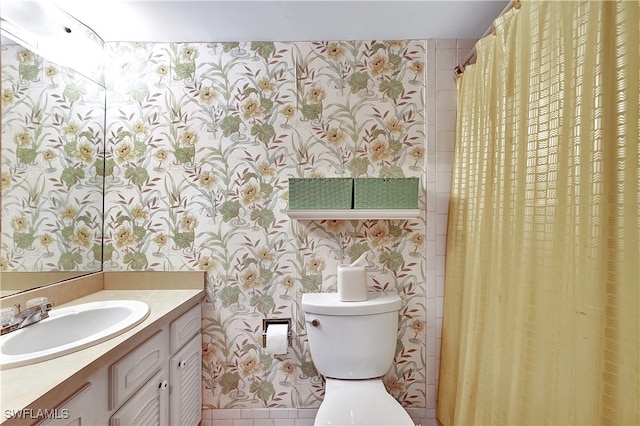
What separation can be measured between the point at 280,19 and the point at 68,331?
62.6 inches

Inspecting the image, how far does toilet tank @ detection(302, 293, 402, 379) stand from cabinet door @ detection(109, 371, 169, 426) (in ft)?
2.12

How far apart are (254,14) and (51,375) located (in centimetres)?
152

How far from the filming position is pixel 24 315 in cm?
112

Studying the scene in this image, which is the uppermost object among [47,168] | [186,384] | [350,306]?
[47,168]

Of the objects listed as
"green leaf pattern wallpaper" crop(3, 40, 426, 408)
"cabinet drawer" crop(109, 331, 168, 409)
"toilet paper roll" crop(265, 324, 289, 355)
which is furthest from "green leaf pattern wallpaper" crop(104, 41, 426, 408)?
"cabinet drawer" crop(109, 331, 168, 409)

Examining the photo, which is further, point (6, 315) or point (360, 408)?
point (360, 408)

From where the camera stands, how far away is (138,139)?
1.76 m

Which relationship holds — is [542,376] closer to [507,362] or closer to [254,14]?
[507,362]

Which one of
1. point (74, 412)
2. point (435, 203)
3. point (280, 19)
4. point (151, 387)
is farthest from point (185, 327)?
point (280, 19)

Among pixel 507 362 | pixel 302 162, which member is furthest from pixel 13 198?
pixel 507 362

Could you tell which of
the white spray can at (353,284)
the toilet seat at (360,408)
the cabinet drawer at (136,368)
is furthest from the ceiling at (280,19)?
the toilet seat at (360,408)

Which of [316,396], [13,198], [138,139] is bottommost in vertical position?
[316,396]

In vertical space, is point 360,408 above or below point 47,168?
below

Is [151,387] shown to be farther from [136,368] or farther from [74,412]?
[74,412]
